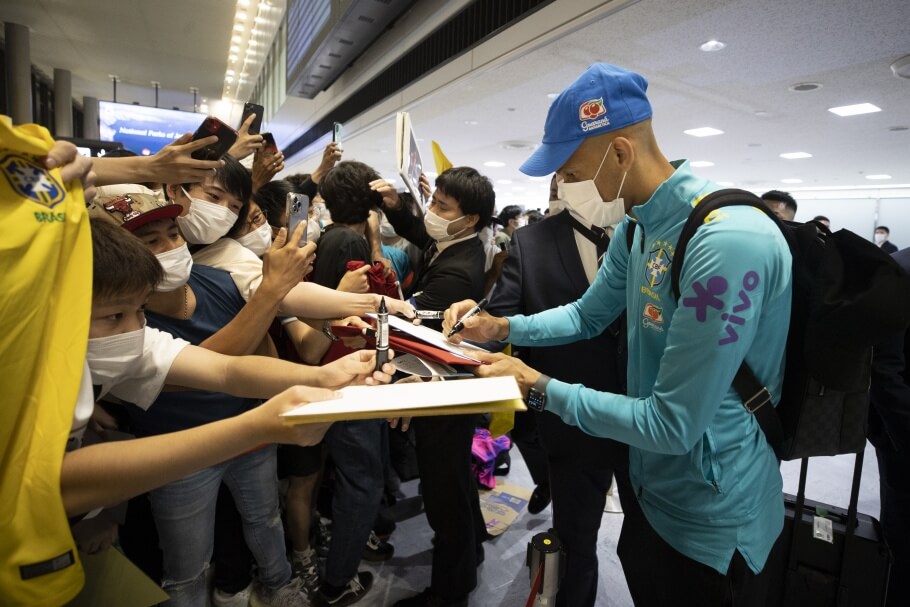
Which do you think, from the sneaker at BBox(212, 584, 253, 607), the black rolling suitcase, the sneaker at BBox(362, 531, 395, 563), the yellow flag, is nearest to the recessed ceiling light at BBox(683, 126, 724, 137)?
the yellow flag

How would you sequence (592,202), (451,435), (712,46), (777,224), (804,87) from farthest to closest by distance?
(804,87), (712,46), (451,435), (592,202), (777,224)

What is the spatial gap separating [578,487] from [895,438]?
49.7 inches

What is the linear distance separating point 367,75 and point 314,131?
3894 mm

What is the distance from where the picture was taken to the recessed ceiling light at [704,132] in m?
7.66

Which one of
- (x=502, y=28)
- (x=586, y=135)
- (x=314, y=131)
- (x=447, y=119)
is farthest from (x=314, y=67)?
(x=586, y=135)

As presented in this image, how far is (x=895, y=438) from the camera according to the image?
1.88 metres

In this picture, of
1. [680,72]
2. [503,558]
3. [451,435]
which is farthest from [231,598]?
[680,72]

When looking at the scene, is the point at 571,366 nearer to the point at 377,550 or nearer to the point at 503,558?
the point at 503,558

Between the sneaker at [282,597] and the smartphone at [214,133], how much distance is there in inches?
69.2

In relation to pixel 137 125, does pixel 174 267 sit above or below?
below

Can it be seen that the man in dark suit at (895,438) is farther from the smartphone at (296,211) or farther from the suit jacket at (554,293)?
the smartphone at (296,211)

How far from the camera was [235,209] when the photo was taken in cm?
182

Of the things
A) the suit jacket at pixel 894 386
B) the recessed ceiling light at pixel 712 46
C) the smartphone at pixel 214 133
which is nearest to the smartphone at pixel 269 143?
Answer: the smartphone at pixel 214 133

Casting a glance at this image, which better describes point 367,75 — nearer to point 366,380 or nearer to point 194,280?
point 194,280
